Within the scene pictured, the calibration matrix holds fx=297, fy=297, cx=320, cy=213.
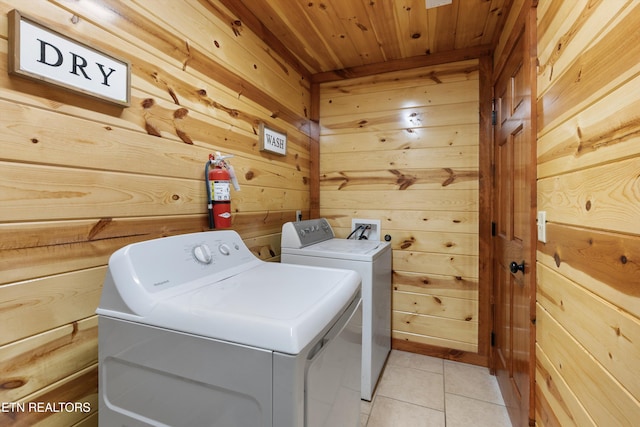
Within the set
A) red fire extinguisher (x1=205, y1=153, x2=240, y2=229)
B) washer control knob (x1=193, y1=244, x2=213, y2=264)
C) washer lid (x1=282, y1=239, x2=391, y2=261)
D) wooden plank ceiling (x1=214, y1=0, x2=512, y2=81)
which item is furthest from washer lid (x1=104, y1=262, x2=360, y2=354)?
wooden plank ceiling (x1=214, y1=0, x2=512, y2=81)

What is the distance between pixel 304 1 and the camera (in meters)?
1.72

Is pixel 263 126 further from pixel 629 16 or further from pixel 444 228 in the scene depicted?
pixel 629 16

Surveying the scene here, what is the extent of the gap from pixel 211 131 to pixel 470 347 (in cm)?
232

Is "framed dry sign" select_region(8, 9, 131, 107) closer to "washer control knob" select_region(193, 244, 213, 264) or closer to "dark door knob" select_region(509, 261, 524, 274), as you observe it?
"washer control knob" select_region(193, 244, 213, 264)

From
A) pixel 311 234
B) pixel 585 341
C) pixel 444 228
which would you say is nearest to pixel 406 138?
pixel 444 228

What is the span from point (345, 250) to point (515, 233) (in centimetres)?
94

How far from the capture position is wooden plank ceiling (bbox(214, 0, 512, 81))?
175 centimetres

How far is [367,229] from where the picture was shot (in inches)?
97.9

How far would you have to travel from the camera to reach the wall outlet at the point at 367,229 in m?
2.46

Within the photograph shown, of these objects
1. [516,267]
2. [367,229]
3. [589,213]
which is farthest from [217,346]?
[367,229]

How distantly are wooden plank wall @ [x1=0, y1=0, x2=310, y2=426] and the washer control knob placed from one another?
240mm

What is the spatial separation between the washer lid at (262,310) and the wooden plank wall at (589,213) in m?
0.67

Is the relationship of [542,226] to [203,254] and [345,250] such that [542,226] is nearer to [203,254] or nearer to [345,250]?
[345,250]

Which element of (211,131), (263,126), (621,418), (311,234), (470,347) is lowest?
(470,347)
